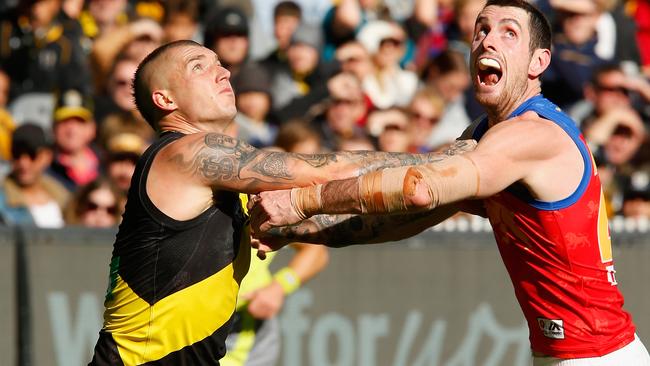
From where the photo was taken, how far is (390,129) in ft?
35.1

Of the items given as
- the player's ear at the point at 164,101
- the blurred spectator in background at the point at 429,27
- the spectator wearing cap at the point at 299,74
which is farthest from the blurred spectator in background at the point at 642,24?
the player's ear at the point at 164,101

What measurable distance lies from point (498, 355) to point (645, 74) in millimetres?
4063

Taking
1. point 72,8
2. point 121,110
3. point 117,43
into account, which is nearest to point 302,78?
point 117,43

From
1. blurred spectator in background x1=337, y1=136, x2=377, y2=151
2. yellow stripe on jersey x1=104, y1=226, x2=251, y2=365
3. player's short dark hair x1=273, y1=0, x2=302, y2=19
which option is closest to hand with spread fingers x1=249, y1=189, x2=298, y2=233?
yellow stripe on jersey x1=104, y1=226, x2=251, y2=365

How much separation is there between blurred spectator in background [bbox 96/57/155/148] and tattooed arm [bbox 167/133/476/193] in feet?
16.2

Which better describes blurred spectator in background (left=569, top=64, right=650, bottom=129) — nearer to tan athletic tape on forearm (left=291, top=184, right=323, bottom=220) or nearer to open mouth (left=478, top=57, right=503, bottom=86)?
open mouth (left=478, top=57, right=503, bottom=86)

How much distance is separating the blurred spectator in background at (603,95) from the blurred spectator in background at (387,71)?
5.10 feet

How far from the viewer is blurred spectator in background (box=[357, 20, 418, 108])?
38.8 ft

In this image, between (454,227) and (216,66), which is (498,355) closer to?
(454,227)

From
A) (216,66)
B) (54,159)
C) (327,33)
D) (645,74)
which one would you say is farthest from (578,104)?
(216,66)

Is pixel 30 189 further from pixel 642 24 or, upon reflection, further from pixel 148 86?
pixel 642 24

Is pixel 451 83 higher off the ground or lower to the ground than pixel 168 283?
higher

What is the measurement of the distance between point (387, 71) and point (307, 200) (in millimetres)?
6662

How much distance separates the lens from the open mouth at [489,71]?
5559 millimetres
